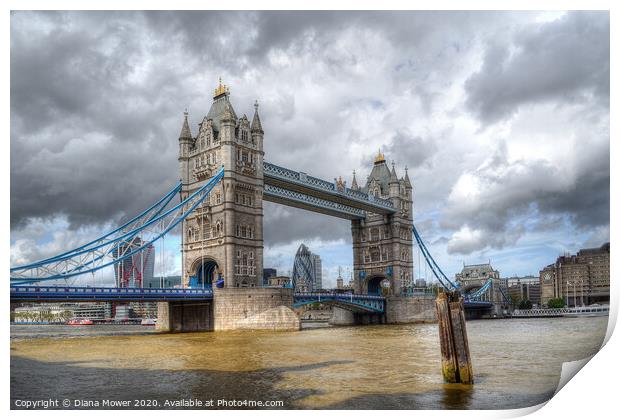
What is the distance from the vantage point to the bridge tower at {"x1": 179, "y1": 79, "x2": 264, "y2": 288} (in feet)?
169

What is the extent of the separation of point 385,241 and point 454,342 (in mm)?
62845

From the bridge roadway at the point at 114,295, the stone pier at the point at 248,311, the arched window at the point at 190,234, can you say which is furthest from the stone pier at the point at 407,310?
the arched window at the point at 190,234

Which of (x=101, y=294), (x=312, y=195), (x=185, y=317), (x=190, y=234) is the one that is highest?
(x=312, y=195)

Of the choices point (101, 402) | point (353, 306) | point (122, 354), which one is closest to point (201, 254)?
point (353, 306)

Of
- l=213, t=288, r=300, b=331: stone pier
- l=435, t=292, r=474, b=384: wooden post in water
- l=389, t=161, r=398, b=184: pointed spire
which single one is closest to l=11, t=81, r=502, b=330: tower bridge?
l=213, t=288, r=300, b=331: stone pier

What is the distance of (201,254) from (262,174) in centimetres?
912

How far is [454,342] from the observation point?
53.1 ft

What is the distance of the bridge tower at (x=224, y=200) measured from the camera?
169 feet

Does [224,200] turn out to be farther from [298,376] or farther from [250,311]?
[298,376]

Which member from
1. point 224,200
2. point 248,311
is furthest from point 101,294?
point 224,200

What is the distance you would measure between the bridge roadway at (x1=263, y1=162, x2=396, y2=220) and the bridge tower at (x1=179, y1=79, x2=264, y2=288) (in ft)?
10.9

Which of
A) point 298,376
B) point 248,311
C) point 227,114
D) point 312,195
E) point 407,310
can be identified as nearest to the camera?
point 298,376

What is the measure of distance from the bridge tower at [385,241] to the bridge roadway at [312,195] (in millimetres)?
4147
